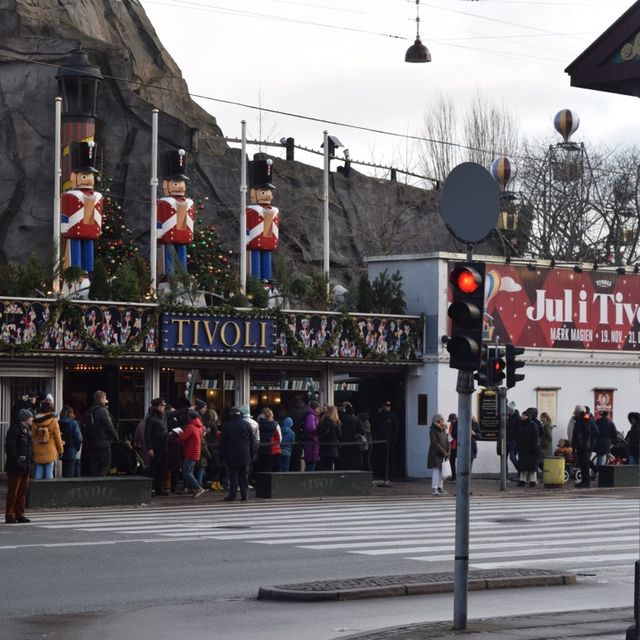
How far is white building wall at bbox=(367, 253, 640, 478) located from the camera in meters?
39.1

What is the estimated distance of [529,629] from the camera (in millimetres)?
12359

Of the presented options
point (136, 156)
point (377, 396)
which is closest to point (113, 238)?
point (136, 156)

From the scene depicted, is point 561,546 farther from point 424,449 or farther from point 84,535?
point 424,449

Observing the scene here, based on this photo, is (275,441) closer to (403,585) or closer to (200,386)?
(200,386)

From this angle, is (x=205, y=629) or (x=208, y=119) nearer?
(x=205, y=629)

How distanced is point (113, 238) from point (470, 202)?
41.4 meters

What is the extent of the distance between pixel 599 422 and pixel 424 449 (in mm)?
4360

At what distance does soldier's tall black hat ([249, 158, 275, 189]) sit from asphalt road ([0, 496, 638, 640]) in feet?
49.3

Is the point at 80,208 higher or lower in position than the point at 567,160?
lower

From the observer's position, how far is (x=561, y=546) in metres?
21.2

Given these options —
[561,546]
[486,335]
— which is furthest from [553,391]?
[561,546]

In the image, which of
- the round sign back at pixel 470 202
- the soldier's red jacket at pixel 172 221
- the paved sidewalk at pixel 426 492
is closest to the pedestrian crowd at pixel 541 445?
the paved sidewalk at pixel 426 492

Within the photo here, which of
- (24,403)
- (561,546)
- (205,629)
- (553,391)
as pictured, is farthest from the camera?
(553,391)

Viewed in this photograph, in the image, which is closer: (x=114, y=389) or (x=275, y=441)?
(x=275, y=441)
